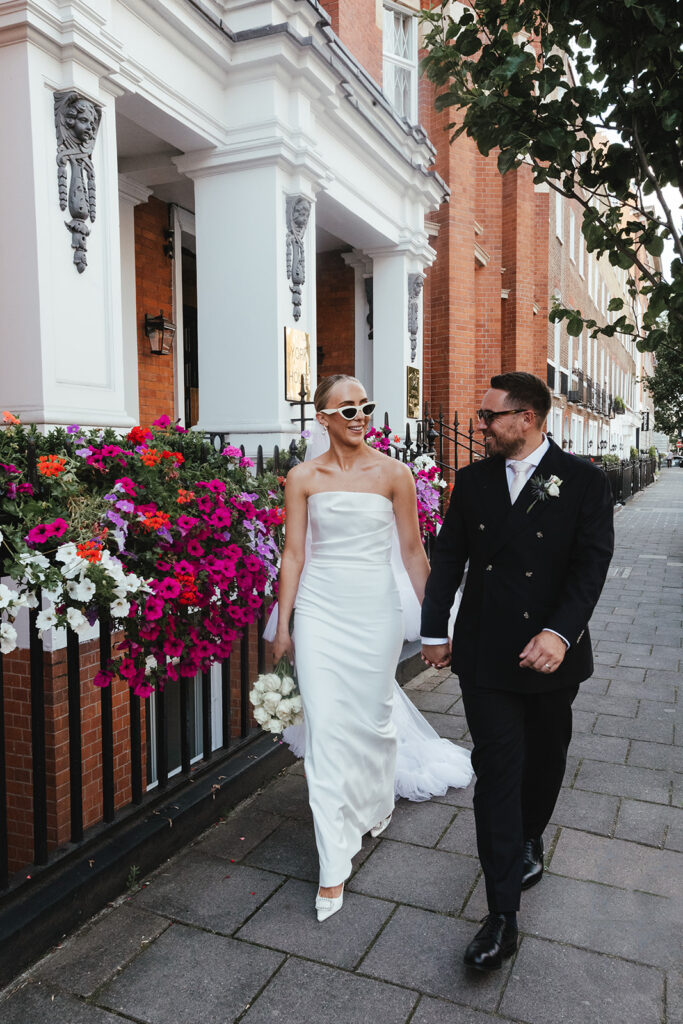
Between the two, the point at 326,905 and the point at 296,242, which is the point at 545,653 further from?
the point at 296,242

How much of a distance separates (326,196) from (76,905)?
7945mm

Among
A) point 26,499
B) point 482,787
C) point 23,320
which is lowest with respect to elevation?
point 482,787

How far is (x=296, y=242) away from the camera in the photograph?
25.4 feet

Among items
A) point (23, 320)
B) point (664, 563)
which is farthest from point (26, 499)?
point (664, 563)

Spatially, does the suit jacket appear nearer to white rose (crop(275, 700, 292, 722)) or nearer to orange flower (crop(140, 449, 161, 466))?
white rose (crop(275, 700, 292, 722))

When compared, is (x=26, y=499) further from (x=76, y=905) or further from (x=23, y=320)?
(x=23, y=320)

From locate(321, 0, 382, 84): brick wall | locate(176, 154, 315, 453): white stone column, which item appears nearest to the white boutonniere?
locate(176, 154, 315, 453): white stone column

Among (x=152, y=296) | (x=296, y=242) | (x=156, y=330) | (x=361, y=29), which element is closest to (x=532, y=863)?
(x=296, y=242)

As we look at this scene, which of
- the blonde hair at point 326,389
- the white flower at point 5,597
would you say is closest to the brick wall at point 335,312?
the blonde hair at point 326,389

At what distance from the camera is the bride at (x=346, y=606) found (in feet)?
9.83

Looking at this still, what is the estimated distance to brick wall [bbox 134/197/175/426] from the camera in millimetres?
9055

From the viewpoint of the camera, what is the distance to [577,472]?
2.61 m

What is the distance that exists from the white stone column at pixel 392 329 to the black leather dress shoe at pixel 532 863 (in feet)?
27.5

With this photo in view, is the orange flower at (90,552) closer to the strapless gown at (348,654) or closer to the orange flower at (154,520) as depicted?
the orange flower at (154,520)
